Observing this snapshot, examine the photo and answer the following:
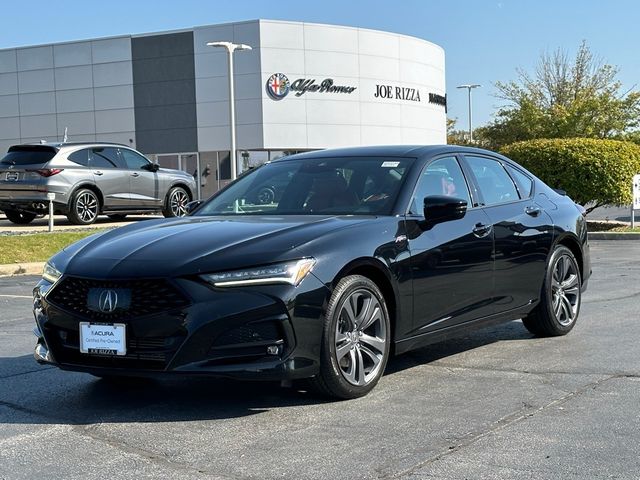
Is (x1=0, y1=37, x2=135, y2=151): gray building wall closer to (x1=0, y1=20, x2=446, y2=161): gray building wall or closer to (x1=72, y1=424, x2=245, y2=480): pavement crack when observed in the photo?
(x1=0, y1=20, x2=446, y2=161): gray building wall

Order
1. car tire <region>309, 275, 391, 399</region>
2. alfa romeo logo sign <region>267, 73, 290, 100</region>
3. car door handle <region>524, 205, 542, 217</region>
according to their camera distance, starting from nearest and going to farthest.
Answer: car tire <region>309, 275, 391, 399</region>, car door handle <region>524, 205, 542, 217</region>, alfa romeo logo sign <region>267, 73, 290, 100</region>

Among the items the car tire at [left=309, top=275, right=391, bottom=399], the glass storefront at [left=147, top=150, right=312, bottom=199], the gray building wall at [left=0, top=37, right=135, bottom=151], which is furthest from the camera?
the gray building wall at [left=0, top=37, right=135, bottom=151]

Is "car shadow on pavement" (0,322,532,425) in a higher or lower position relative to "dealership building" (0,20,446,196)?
lower

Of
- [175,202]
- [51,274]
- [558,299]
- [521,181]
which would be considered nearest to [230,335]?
[51,274]

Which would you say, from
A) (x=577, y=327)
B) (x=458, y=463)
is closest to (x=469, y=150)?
(x=577, y=327)

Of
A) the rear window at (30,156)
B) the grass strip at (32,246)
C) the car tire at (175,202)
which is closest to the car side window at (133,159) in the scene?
the car tire at (175,202)

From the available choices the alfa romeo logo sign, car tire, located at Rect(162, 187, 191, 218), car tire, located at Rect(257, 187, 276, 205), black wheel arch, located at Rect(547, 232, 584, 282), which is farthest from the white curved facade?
car tire, located at Rect(257, 187, 276, 205)

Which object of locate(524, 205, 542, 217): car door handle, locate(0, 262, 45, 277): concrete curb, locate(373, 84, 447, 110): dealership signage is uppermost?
locate(373, 84, 447, 110): dealership signage

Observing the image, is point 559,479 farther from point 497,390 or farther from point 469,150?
point 469,150

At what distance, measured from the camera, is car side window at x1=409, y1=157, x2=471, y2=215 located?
576 centimetres

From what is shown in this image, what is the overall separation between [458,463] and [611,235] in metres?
16.5

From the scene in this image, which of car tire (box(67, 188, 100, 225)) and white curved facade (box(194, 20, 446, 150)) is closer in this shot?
car tire (box(67, 188, 100, 225))

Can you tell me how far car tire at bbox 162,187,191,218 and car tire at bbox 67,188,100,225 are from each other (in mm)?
1750

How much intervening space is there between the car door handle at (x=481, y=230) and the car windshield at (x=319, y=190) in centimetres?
67
